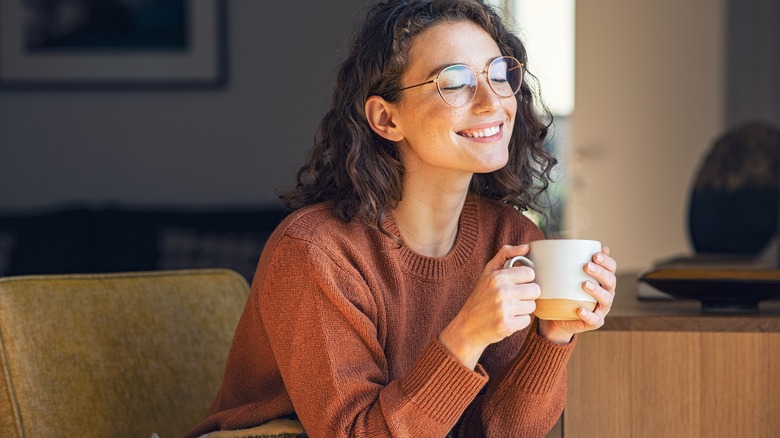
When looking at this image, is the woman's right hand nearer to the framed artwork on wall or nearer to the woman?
the woman

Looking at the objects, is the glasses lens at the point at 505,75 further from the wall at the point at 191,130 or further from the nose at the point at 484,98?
the wall at the point at 191,130

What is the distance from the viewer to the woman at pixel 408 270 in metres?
1.18

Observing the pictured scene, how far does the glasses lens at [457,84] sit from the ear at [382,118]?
4.4 inches

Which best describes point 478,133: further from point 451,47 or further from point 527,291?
point 527,291

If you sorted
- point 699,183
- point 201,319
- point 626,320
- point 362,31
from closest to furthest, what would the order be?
point 626,320 → point 362,31 → point 201,319 → point 699,183

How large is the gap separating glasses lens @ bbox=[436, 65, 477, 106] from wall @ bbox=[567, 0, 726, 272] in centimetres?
375

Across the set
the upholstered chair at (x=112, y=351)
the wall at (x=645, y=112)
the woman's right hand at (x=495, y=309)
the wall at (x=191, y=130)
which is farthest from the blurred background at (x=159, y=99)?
the woman's right hand at (x=495, y=309)

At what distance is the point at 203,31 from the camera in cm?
357

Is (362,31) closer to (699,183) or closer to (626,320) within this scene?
(626,320)

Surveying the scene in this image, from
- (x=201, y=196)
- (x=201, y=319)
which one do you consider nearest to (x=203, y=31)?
(x=201, y=196)

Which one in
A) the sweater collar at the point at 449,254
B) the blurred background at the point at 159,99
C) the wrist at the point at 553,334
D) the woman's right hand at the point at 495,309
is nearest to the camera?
the woman's right hand at the point at 495,309

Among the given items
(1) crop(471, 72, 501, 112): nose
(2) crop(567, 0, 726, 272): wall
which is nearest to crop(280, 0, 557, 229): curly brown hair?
(1) crop(471, 72, 501, 112): nose

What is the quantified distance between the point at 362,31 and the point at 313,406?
1.85ft

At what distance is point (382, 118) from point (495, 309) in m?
0.40
